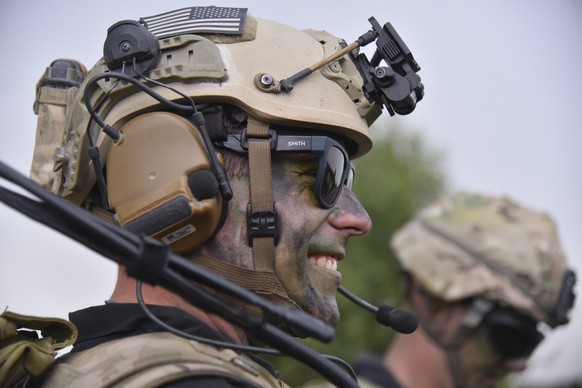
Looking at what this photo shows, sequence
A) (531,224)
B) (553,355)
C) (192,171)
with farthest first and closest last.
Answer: (553,355), (531,224), (192,171)

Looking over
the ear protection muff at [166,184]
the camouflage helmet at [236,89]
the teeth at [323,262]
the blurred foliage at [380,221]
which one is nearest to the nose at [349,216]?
the teeth at [323,262]

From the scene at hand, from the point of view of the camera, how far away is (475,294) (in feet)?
23.8

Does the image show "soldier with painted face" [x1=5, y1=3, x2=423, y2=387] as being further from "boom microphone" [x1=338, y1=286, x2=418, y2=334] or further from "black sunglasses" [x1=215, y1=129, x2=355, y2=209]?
"boom microphone" [x1=338, y1=286, x2=418, y2=334]

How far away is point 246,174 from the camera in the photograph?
3559mm

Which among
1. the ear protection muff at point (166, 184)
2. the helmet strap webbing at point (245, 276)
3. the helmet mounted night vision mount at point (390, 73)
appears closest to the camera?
the ear protection muff at point (166, 184)

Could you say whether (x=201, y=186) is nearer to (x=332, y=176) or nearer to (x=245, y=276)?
(x=245, y=276)

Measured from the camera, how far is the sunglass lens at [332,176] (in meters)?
3.63

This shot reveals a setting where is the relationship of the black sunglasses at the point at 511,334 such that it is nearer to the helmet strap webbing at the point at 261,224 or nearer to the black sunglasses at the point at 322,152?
the black sunglasses at the point at 322,152

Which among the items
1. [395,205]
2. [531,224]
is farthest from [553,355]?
[395,205]

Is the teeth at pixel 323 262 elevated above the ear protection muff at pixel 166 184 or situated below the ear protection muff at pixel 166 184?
below

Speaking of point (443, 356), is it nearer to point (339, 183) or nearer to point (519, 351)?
point (519, 351)

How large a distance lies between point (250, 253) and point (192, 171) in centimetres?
34

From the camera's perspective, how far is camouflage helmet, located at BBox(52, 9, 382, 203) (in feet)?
11.6

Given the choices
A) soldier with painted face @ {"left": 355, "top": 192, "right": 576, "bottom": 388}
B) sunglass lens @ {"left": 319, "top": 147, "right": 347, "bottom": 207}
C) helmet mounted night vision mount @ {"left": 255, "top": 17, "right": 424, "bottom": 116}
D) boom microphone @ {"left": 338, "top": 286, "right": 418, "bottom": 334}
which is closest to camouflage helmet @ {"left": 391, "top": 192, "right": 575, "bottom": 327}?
soldier with painted face @ {"left": 355, "top": 192, "right": 576, "bottom": 388}
